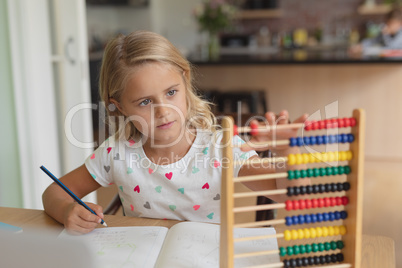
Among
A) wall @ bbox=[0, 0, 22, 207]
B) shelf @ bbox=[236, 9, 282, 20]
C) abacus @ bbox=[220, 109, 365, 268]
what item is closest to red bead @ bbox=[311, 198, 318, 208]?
abacus @ bbox=[220, 109, 365, 268]

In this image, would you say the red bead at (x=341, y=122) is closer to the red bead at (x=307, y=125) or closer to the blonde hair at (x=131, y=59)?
the red bead at (x=307, y=125)

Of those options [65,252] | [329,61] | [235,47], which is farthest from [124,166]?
[235,47]

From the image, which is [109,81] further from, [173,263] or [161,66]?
[173,263]

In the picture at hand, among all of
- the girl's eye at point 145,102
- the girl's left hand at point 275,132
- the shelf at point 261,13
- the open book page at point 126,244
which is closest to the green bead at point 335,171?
the girl's left hand at point 275,132

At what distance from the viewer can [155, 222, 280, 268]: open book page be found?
88 cm

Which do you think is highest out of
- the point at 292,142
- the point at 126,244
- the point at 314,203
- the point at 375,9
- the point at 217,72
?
the point at 375,9

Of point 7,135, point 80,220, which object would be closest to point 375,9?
point 7,135

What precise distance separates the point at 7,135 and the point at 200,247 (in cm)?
168

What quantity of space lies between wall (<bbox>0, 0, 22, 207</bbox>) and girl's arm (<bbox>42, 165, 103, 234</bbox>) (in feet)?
3.69

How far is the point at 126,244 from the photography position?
3.19 ft

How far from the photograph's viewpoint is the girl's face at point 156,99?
114 centimetres

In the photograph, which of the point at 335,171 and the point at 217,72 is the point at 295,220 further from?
the point at 217,72

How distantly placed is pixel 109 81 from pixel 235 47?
4.80 meters

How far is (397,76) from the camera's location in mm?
3824
